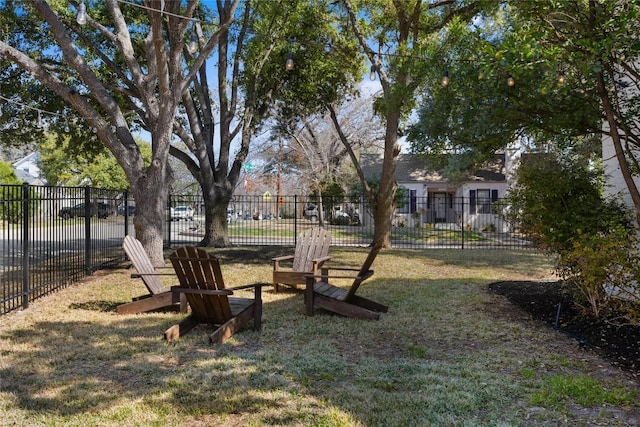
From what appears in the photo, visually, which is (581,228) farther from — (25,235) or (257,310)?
(25,235)

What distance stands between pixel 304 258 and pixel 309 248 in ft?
0.70

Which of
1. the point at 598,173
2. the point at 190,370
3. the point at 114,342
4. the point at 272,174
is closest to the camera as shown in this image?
the point at 190,370

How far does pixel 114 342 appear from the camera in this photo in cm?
554

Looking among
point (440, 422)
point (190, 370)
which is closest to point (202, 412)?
point (190, 370)

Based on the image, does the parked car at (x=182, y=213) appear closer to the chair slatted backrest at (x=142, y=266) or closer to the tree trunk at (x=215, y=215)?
the tree trunk at (x=215, y=215)

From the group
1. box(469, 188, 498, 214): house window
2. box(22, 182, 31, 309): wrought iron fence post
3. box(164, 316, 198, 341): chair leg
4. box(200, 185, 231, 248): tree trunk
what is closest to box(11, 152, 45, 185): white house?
box(200, 185, 231, 248): tree trunk

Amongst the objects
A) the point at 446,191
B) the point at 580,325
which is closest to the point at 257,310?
the point at 580,325

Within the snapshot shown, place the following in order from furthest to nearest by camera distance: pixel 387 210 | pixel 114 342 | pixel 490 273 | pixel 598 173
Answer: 1. pixel 387 210
2. pixel 490 273
3. pixel 598 173
4. pixel 114 342

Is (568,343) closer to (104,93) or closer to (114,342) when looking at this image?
(114,342)

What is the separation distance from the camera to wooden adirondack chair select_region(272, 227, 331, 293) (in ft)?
28.6

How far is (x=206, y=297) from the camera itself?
19.0 feet

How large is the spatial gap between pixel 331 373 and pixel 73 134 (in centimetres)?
1579

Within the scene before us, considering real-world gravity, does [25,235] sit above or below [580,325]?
above

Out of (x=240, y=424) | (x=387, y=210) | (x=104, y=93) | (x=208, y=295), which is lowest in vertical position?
(x=240, y=424)
